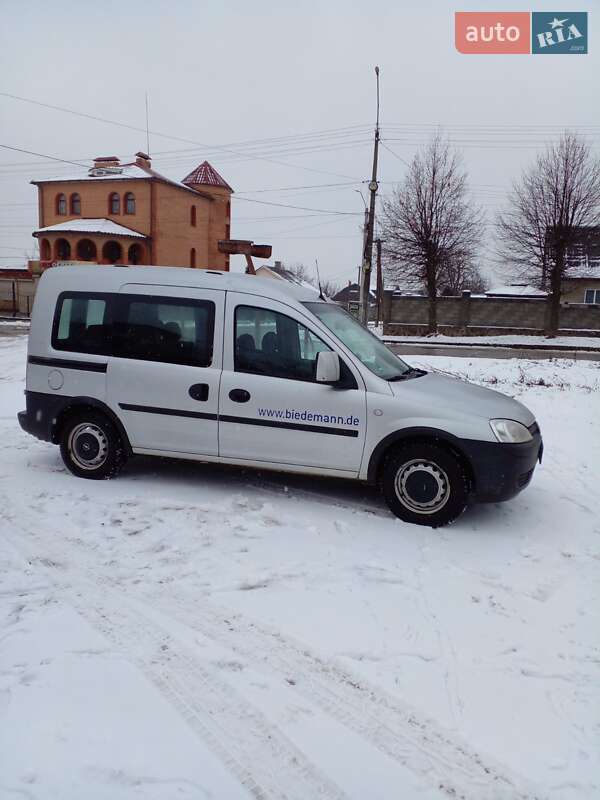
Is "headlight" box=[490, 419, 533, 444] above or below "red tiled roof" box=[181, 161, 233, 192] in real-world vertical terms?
below

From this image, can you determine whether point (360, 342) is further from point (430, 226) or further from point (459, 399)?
point (430, 226)

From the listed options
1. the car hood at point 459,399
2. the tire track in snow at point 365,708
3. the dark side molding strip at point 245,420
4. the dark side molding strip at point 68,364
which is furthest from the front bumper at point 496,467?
the dark side molding strip at point 68,364

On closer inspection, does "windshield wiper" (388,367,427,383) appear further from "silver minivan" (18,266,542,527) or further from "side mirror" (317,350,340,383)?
"side mirror" (317,350,340,383)

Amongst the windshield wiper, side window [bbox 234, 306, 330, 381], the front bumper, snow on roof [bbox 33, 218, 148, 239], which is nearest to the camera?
the front bumper

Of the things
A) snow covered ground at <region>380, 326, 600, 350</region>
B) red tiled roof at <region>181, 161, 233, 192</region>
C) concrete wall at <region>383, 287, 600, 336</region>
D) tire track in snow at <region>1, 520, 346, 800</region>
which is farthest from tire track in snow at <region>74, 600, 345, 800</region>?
red tiled roof at <region>181, 161, 233, 192</region>

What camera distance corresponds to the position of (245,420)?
543 centimetres

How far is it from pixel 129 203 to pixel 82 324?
145 ft

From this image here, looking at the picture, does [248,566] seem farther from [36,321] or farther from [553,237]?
[553,237]

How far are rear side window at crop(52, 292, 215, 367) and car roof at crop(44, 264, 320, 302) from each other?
14 cm

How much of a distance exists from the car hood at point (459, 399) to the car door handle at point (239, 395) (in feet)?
4.14

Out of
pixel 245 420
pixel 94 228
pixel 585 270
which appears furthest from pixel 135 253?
pixel 245 420

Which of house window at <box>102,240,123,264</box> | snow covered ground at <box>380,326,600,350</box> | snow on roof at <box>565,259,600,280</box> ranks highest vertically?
house window at <box>102,240,123,264</box>

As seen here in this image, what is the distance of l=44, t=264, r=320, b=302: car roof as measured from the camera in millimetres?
5648

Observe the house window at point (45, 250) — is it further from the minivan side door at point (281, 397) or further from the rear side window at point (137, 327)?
the minivan side door at point (281, 397)
